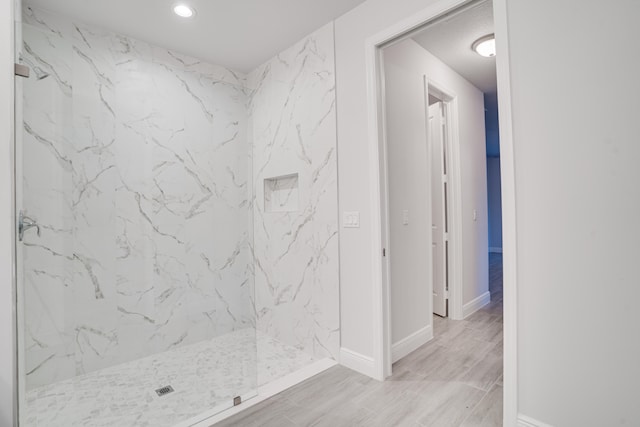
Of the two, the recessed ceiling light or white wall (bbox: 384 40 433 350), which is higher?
the recessed ceiling light

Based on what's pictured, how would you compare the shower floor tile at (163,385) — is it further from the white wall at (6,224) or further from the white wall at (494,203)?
the white wall at (494,203)

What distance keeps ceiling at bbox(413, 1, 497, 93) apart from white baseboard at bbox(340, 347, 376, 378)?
2.23m

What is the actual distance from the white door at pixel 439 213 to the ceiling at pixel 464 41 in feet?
1.52

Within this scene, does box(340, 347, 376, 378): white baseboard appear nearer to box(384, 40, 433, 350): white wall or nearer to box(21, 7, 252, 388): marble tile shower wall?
box(384, 40, 433, 350): white wall

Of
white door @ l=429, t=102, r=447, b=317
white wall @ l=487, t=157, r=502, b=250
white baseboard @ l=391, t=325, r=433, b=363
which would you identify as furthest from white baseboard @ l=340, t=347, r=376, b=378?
white wall @ l=487, t=157, r=502, b=250

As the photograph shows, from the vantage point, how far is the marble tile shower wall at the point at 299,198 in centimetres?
244

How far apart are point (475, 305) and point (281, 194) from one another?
2524 mm

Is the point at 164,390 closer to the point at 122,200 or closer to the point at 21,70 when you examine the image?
the point at 122,200

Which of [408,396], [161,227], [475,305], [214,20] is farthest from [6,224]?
[475,305]

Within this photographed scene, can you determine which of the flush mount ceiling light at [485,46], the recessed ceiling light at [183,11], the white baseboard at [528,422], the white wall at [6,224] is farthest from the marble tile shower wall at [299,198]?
the white wall at [6,224]

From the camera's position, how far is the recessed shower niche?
2775mm

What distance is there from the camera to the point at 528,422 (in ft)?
4.81

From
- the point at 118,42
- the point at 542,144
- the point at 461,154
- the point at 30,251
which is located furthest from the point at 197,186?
the point at 461,154

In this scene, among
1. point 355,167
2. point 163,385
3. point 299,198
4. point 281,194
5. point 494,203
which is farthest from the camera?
point 494,203
